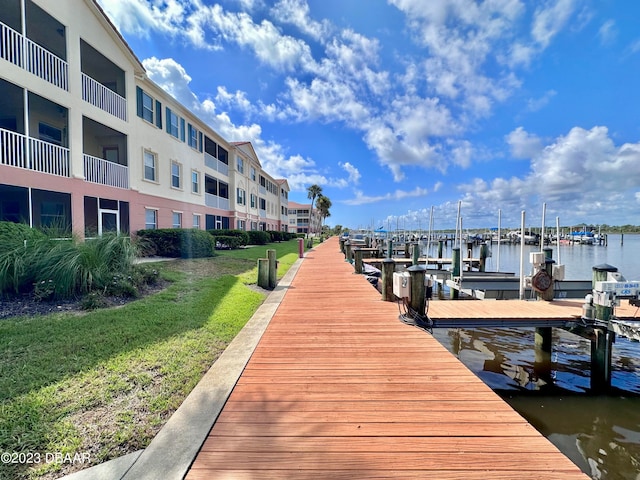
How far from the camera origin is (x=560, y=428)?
4648 millimetres

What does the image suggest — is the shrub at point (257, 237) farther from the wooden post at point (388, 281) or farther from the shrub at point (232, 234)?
the wooden post at point (388, 281)

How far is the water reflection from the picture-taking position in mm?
4055

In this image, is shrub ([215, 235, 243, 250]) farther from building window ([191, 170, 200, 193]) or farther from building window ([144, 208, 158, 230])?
building window ([191, 170, 200, 193])

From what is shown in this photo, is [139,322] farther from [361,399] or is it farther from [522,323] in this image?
[522,323]

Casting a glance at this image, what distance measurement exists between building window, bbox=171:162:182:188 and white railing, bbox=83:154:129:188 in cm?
440

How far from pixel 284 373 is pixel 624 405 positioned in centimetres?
623

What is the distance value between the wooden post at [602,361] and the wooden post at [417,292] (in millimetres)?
3429

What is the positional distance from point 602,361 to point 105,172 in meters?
18.7

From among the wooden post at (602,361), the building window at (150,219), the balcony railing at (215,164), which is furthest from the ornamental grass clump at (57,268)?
the balcony railing at (215,164)

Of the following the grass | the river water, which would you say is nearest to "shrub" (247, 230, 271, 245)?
the grass

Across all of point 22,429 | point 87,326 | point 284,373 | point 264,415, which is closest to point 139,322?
point 87,326

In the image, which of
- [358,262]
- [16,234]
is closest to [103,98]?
[16,234]

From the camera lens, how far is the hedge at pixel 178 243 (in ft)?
48.0

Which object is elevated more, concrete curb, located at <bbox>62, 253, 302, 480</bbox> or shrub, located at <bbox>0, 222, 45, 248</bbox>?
shrub, located at <bbox>0, 222, 45, 248</bbox>
